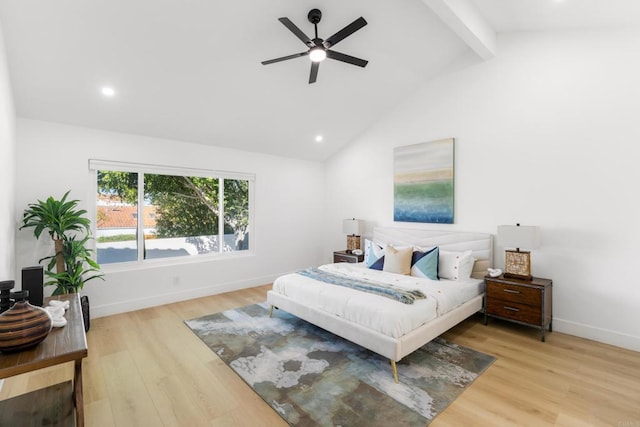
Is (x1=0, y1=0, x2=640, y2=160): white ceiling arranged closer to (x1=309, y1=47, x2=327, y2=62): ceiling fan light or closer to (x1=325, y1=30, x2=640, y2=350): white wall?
(x1=325, y1=30, x2=640, y2=350): white wall

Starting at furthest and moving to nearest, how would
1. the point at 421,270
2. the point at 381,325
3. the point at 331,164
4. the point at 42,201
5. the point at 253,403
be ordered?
the point at 331,164 < the point at 421,270 < the point at 42,201 < the point at 381,325 < the point at 253,403

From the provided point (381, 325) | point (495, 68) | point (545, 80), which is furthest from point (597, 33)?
point (381, 325)

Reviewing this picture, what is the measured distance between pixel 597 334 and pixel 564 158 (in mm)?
1906

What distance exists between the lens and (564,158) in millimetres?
3436

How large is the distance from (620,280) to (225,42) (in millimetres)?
4678

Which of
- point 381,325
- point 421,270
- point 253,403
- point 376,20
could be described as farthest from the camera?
point 421,270

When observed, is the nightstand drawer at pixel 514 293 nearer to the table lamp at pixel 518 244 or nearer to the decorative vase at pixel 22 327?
the table lamp at pixel 518 244

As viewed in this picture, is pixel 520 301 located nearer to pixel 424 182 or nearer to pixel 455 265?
pixel 455 265

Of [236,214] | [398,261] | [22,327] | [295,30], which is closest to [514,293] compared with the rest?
[398,261]

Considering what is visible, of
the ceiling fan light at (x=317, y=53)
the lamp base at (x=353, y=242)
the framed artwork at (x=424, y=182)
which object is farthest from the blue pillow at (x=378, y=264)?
the ceiling fan light at (x=317, y=53)

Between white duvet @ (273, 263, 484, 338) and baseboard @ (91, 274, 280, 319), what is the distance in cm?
157

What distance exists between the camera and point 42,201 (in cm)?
355

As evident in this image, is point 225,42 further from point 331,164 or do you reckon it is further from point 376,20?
point 331,164

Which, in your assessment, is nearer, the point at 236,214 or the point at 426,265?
the point at 426,265
